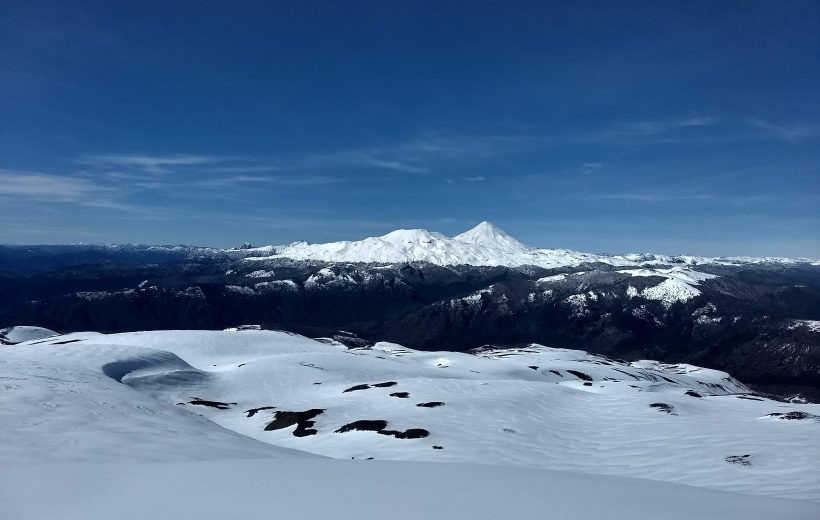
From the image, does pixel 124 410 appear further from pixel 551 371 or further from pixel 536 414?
pixel 551 371

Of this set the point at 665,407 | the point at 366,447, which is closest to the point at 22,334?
the point at 366,447

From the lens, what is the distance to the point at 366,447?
3106 centimetres

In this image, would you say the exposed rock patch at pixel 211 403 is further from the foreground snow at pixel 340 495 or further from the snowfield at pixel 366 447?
the foreground snow at pixel 340 495

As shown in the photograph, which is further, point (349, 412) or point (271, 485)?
point (349, 412)

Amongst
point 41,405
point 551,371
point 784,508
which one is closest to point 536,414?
point 784,508

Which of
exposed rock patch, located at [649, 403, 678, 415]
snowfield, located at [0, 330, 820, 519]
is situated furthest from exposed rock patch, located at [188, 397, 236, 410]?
exposed rock patch, located at [649, 403, 678, 415]

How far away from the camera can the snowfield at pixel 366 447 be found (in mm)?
11758

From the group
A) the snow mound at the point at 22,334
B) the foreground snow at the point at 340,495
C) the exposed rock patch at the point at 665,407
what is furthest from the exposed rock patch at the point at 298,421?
the snow mound at the point at 22,334

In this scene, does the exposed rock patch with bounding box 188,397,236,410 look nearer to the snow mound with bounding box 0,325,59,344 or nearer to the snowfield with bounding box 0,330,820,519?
the snowfield with bounding box 0,330,820,519

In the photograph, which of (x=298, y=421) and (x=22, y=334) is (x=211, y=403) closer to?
(x=298, y=421)

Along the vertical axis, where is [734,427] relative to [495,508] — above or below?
below

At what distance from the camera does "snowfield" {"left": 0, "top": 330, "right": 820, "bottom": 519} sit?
11.8 meters

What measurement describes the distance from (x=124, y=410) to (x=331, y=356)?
169 ft

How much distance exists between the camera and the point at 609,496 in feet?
46.4
